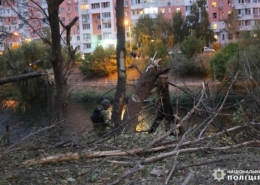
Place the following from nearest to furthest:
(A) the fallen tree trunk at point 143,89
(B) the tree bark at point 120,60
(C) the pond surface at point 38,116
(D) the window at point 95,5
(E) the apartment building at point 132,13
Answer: (A) the fallen tree trunk at point 143,89, (B) the tree bark at point 120,60, (C) the pond surface at point 38,116, (E) the apartment building at point 132,13, (D) the window at point 95,5

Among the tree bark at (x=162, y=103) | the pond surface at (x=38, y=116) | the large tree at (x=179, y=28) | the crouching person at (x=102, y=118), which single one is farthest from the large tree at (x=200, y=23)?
the crouching person at (x=102, y=118)

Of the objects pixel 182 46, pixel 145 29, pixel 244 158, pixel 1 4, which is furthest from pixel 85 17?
pixel 244 158

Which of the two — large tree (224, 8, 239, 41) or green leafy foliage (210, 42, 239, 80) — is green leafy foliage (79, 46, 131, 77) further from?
large tree (224, 8, 239, 41)

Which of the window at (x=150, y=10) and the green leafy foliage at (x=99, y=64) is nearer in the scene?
the green leafy foliage at (x=99, y=64)

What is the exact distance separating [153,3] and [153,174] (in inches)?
2025

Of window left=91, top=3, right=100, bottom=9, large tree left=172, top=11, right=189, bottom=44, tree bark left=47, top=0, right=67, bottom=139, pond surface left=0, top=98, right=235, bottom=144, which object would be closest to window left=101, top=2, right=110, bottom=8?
window left=91, top=3, right=100, bottom=9

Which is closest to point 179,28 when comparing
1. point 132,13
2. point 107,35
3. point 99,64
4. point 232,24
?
point 232,24

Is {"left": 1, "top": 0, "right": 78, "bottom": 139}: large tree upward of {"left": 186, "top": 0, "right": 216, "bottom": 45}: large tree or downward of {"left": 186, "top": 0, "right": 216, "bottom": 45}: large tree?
downward

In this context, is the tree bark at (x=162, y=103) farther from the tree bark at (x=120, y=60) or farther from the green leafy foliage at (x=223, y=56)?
the green leafy foliage at (x=223, y=56)

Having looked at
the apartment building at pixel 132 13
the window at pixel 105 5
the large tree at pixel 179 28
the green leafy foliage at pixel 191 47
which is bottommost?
the green leafy foliage at pixel 191 47

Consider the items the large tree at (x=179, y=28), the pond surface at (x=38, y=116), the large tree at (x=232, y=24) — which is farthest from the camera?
the large tree at (x=232, y=24)

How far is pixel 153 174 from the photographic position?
4207 mm

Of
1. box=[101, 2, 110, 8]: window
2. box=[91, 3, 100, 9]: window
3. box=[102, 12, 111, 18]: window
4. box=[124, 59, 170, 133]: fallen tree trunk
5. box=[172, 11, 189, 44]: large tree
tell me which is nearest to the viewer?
box=[124, 59, 170, 133]: fallen tree trunk

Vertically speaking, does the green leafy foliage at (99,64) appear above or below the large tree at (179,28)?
below
